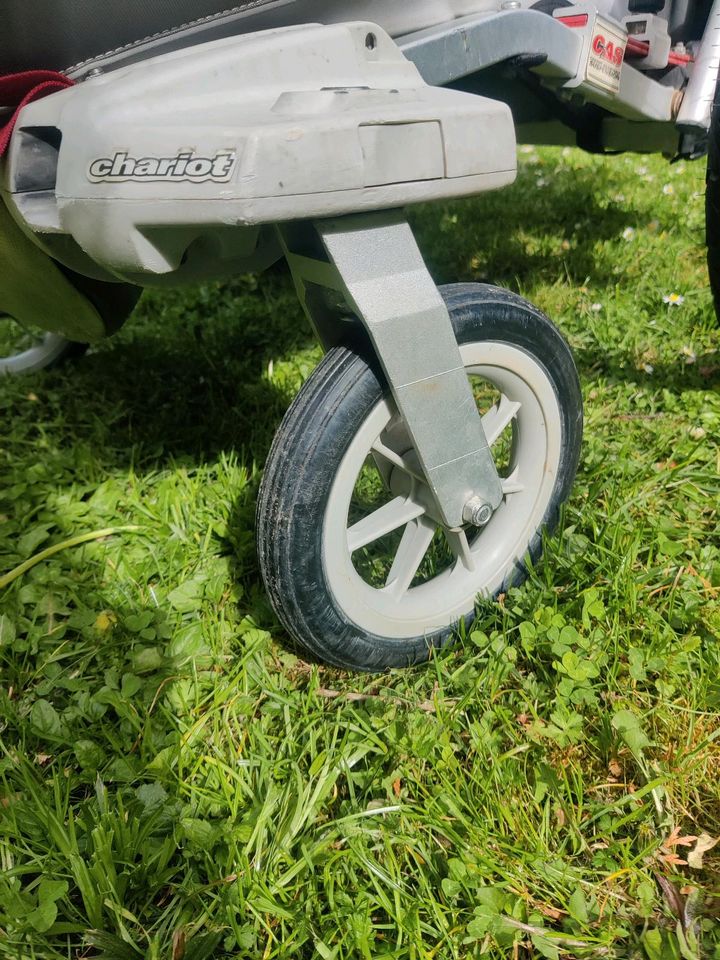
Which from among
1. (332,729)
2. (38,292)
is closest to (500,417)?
(332,729)

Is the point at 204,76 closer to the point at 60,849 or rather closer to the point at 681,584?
the point at 60,849

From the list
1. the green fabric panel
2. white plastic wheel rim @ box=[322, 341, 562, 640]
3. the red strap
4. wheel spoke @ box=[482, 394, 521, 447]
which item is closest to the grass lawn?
white plastic wheel rim @ box=[322, 341, 562, 640]

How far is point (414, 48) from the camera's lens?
1.06 meters

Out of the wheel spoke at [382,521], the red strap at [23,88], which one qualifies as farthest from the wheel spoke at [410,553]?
the red strap at [23,88]

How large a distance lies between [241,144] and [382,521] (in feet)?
2.03

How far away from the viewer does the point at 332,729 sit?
1136mm

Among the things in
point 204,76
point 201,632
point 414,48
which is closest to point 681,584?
point 201,632

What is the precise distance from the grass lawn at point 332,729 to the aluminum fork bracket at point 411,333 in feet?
1.00

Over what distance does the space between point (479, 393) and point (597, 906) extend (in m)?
1.29

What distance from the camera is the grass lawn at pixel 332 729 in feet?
2.93

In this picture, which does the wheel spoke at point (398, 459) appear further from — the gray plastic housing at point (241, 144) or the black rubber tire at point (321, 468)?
the gray plastic housing at point (241, 144)

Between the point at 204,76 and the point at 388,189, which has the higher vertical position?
the point at 204,76

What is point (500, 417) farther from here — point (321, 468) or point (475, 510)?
point (321, 468)

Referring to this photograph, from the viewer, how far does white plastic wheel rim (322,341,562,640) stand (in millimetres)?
1039
